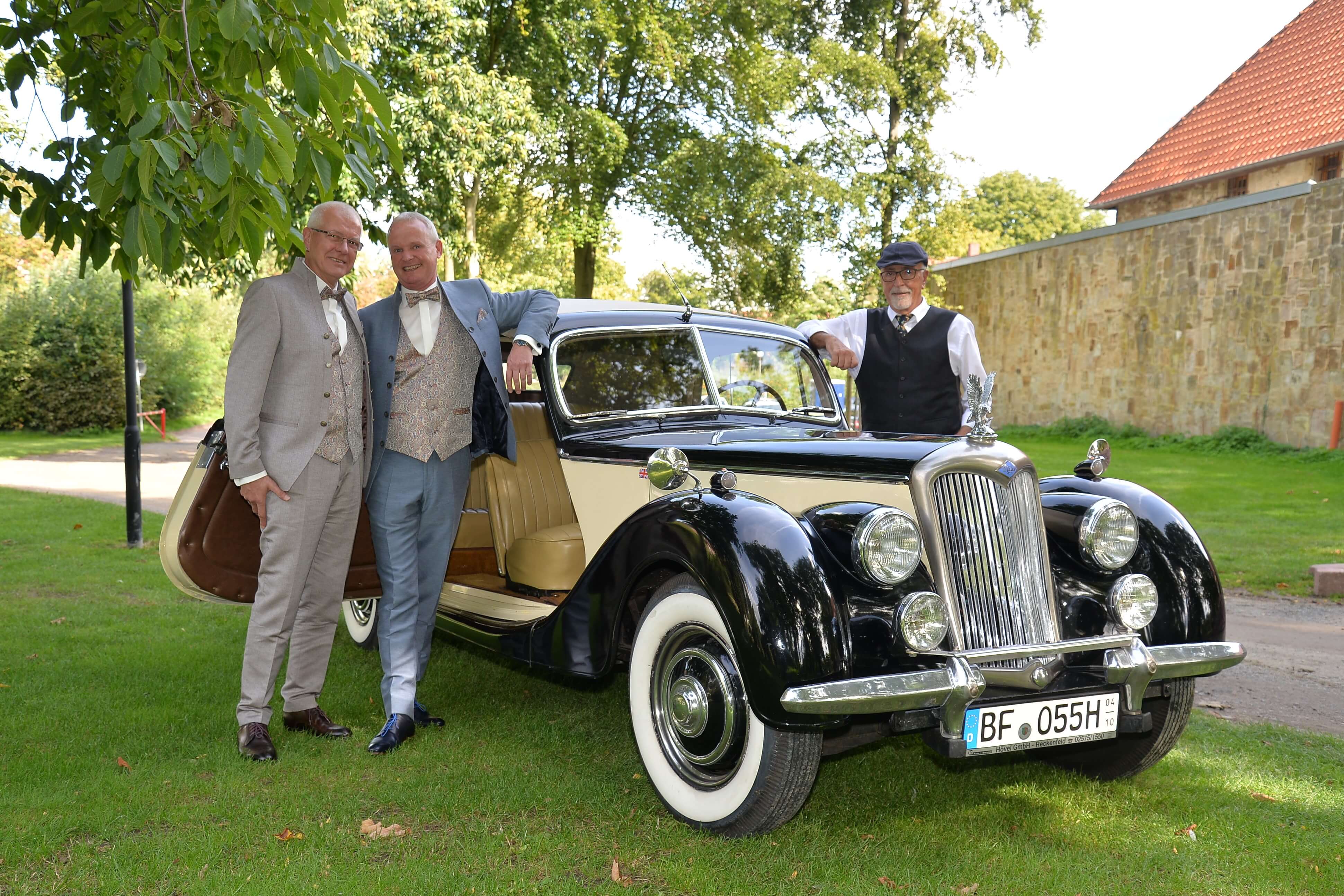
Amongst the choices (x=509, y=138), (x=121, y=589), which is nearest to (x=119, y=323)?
(x=509, y=138)

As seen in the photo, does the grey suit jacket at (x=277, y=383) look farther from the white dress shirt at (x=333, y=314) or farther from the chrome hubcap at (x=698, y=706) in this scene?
the chrome hubcap at (x=698, y=706)

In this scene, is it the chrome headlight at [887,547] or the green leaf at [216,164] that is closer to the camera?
the green leaf at [216,164]

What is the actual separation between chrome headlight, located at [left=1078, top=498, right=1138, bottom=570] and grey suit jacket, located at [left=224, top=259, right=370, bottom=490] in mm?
2882

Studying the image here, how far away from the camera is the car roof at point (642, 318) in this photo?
481 cm

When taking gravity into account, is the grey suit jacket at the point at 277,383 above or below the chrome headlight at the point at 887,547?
→ above

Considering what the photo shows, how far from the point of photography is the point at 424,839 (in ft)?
10.9

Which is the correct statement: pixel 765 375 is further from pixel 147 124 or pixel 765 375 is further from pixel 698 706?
pixel 147 124

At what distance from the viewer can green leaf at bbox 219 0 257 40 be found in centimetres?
299

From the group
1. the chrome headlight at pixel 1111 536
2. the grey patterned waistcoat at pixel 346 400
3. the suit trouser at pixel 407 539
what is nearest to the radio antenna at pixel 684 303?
the suit trouser at pixel 407 539

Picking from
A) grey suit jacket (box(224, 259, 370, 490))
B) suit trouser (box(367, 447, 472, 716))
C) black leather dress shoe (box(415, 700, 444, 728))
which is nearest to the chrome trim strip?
suit trouser (box(367, 447, 472, 716))

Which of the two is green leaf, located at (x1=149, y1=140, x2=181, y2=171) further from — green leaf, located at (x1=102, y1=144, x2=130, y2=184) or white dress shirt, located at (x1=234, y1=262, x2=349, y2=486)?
white dress shirt, located at (x1=234, y1=262, x2=349, y2=486)

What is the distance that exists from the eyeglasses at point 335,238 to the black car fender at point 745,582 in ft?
5.29

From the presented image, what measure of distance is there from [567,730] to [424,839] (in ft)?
3.96

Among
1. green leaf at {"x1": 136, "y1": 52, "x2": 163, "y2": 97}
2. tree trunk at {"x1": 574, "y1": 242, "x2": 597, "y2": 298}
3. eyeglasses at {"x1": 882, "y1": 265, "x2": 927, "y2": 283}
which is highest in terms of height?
tree trunk at {"x1": 574, "y1": 242, "x2": 597, "y2": 298}
